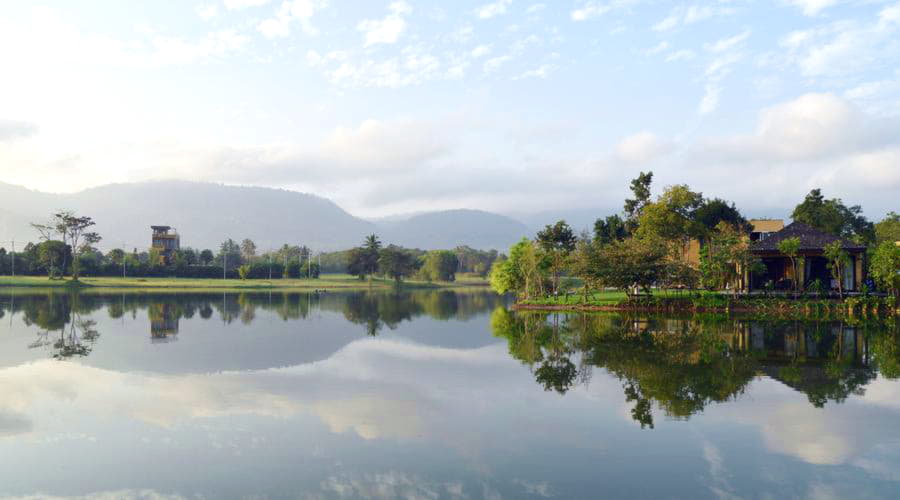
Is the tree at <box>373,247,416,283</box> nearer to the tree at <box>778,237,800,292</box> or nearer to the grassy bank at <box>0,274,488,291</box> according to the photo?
the grassy bank at <box>0,274,488,291</box>

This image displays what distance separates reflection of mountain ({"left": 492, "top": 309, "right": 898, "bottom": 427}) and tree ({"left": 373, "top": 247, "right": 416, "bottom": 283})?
74.0 metres

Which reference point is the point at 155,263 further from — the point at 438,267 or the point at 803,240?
the point at 803,240

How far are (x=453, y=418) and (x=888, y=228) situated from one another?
267 ft

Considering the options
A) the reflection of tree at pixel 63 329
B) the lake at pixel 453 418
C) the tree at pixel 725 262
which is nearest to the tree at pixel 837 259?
the tree at pixel 725 262

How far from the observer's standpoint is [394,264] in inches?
4168

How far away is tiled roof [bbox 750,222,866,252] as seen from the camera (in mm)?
41719

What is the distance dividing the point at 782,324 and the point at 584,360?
1745cm

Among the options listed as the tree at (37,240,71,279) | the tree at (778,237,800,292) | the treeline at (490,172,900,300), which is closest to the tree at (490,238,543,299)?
the treeline at (490,172,900,300)

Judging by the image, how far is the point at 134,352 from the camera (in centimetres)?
2194

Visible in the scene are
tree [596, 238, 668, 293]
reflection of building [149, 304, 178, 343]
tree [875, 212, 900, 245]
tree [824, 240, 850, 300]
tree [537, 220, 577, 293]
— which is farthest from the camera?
tree [875, 212, 900, 245]

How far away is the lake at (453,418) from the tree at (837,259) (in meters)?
16.0

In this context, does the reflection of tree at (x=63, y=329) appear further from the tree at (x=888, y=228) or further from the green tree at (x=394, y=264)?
the tree at (x=888, y=228)

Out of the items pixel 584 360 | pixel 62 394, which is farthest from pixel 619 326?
pixel 62 394

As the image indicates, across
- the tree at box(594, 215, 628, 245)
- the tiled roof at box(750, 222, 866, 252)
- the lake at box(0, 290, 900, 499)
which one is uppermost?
the tree at box(594, 215, 628, 245)
